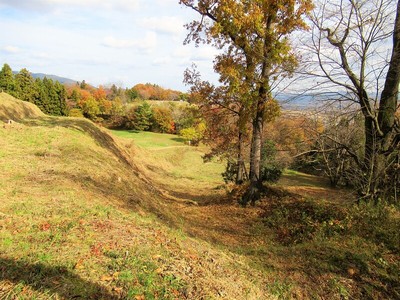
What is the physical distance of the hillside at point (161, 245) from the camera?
3.93 metres

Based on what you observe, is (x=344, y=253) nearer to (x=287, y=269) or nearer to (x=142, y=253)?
(x=287, y=269)

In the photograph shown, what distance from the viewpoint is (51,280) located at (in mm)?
3686

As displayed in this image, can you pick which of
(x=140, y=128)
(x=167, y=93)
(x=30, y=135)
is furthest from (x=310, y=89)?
(x=167, y=93)

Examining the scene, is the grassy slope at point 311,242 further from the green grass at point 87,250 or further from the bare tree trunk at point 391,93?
the bare tree trunk at point 391,93

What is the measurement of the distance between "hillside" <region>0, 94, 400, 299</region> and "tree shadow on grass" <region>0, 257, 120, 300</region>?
13mm

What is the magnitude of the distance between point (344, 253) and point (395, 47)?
211 inches

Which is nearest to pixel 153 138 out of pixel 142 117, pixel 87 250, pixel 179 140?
pixel 179 140

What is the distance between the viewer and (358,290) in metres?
5.04

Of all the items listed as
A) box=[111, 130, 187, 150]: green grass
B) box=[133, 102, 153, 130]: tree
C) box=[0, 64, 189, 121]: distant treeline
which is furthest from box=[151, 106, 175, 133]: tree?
box=[0, 64, 189, 121]: distant treeline

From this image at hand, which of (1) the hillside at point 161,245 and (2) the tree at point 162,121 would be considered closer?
(1) the hillside at point 161,245

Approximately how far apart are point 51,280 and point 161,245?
2.02m

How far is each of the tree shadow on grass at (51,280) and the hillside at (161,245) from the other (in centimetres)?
1

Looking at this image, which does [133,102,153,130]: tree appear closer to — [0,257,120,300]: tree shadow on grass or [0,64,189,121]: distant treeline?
[0,64,189,121]: distant treeline

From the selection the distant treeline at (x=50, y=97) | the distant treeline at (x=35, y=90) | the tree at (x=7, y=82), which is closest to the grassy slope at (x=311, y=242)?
the distant treeline at (x=50, y=97)
